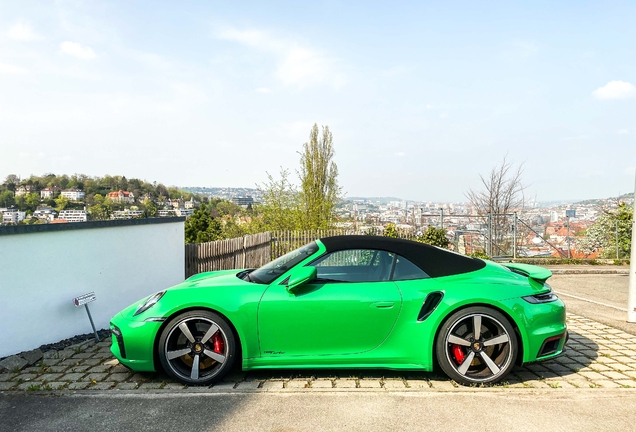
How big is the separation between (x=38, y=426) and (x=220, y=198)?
31.4m

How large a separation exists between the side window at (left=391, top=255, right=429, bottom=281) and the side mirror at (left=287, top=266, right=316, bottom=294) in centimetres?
76

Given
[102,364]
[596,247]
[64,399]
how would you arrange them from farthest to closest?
[596,247]
[102,364]
[64,399]

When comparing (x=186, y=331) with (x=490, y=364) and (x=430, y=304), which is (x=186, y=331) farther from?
(x=490, y=364)

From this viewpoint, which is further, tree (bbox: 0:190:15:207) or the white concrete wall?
tree (bbox: 0:190:15:207)

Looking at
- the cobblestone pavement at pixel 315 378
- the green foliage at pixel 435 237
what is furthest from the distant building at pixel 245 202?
the cobblestone pavement at pixel 315 378

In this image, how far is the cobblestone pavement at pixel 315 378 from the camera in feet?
14.0

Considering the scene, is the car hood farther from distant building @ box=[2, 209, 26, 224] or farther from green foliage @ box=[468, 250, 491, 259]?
green foliage @ box=[468, 250, 491, 259]

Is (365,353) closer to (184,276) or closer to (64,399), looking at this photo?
(64,399)

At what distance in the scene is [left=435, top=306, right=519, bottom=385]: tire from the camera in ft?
13.9

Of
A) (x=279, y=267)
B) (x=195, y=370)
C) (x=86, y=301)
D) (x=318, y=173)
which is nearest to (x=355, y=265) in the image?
(x=279, y=267)

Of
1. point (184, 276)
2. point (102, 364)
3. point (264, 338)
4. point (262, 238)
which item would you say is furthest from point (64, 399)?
point (262, 238)

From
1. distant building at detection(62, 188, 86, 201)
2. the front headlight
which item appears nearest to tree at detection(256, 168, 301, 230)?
distant building at detection(62, 188, 86, 201)

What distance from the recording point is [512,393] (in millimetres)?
4051

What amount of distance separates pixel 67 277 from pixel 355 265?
3.82 metres
